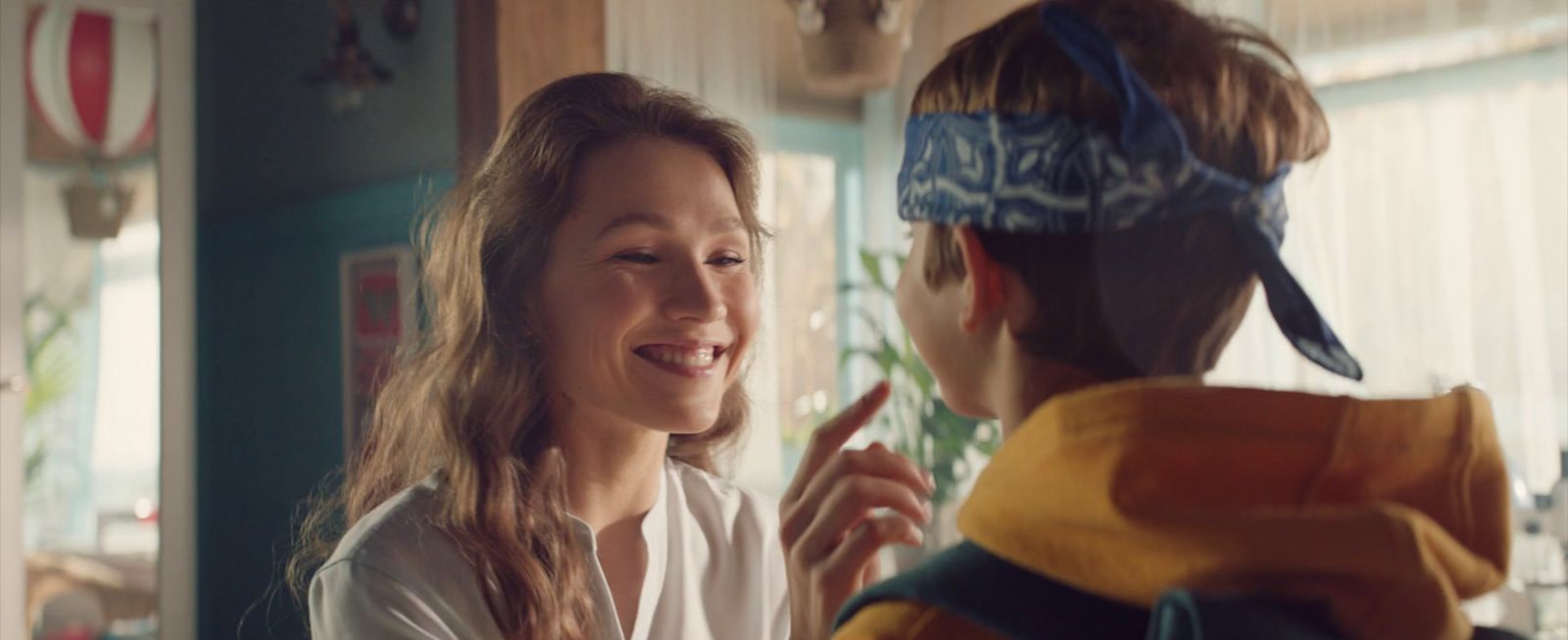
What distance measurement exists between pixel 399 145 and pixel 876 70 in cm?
144

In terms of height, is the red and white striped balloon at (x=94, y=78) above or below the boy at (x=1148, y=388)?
above

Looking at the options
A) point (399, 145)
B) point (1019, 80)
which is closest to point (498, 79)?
point (399, 145)

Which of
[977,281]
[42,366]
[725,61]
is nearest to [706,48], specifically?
[725,61]

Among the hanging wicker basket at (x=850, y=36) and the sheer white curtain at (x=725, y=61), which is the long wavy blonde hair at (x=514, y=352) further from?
the sheer white curtain at (x=725, y=61)

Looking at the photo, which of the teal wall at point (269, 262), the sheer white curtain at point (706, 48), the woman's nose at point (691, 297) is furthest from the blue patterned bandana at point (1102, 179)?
the sheer white curtain at point (706, 48)

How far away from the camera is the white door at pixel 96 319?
305 centimetres

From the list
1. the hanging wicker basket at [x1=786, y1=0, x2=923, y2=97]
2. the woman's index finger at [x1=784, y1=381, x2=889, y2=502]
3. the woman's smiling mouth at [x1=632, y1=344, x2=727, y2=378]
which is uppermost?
the hanging wicker basket at [x1=786, y1=0, x2=923, y2=97]

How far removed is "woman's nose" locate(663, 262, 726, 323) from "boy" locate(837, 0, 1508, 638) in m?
0.43

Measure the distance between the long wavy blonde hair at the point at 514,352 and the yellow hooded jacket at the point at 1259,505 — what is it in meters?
0.54

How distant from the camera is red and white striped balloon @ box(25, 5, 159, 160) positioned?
10.3ft

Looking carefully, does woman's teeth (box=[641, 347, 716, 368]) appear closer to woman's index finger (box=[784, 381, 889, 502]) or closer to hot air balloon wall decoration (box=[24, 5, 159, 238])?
woman's index finger (box=[784, 381, 889, 502])

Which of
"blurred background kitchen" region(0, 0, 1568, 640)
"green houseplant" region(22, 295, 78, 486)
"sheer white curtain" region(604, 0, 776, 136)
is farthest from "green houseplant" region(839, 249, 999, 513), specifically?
"green houseplant" region(22, 295, 78, 486)

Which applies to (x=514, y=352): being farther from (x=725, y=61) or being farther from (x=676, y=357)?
(x=725, y=61)

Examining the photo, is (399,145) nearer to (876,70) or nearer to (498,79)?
(498,79)
